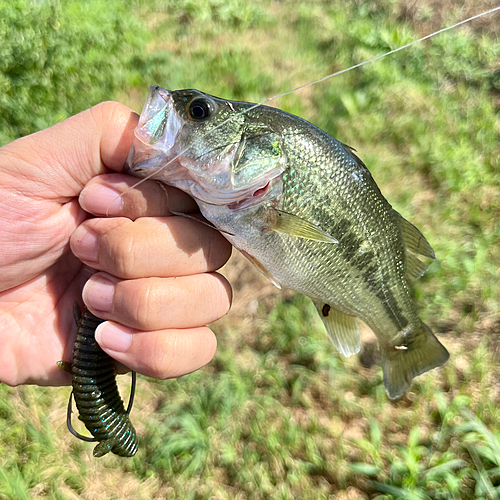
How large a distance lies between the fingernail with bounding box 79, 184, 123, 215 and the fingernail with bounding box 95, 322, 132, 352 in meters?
0.54

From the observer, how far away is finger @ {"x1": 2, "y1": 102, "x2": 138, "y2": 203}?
189 centimetres

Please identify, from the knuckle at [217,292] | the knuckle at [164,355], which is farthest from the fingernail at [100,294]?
the knuckle at [217,292]

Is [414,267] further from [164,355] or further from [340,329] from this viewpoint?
[164,355]

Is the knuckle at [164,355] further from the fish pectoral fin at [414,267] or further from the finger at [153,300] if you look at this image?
the fish pectoral fin at [414,267]

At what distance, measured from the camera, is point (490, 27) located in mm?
5574

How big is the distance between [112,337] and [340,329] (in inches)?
46.7

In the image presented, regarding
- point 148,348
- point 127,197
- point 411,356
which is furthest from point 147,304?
point 411,356

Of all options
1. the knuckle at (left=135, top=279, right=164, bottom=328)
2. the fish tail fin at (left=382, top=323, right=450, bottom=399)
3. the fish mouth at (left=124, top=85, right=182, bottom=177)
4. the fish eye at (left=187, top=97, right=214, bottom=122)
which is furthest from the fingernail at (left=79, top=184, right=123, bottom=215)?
the fish tail fin at (left=382, top=323, right=450, bottom=399)

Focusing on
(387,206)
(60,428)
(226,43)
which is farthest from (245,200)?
(226,43)

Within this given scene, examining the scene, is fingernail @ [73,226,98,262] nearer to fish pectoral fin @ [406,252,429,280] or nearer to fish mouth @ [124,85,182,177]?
fish mouth @ [124,85,182,177]

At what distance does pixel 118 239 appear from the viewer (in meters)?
1.82

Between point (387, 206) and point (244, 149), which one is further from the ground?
point (244, 149)

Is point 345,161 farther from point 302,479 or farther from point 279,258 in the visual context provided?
point 302,479

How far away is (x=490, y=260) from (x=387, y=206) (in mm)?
2610
